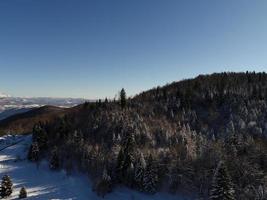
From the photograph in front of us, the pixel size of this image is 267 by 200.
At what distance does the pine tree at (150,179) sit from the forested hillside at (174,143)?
10.0 inches

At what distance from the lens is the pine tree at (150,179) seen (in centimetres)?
8138

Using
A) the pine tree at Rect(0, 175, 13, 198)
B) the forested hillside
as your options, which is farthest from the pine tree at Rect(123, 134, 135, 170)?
the pine tree at Rect(0, 175, 13, 198)

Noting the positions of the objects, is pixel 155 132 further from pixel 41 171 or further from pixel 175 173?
pixel 41 171

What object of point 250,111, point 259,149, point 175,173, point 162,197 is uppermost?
point 250,111

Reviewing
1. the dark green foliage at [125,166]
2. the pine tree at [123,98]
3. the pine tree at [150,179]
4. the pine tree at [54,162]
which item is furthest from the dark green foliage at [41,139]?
the pine tree at [150,179]

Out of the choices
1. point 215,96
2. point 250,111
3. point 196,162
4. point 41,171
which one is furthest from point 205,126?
point 41,171

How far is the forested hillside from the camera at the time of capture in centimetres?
8100

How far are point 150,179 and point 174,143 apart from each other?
91.5ft

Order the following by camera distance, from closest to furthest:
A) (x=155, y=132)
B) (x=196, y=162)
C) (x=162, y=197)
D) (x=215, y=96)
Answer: (x=162, y=197)
(x=196, y=162)
(x=155, y=132)
(x=215, y=96)

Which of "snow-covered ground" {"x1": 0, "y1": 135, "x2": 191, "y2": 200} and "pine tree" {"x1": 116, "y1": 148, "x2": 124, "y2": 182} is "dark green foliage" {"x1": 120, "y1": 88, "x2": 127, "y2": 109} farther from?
"pine tree" {"x1": 116, "y1": 148, "x2": 124, "y2": 182}

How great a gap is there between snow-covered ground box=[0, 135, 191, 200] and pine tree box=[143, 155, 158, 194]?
173cm

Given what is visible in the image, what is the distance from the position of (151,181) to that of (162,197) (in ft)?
15.8

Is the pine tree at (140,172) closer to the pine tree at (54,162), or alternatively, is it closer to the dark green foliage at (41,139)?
the pine tree at (54,162)

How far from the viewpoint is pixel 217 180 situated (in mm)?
64812
